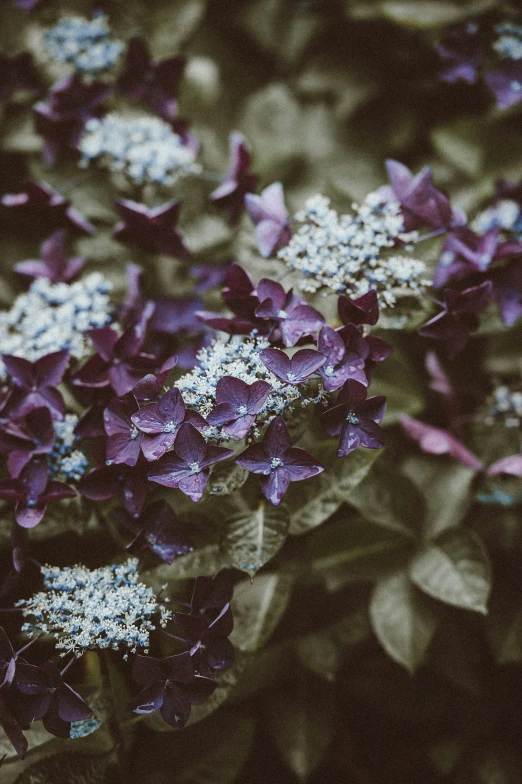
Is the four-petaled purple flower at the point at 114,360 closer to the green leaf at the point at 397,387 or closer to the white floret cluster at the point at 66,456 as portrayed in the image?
the white floret cluster at the point at 66,456

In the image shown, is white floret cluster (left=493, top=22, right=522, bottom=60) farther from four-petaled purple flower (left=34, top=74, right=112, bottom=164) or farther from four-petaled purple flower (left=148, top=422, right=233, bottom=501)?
four-petaled purple flower (left=148, top=422, right=233, bottom=501)

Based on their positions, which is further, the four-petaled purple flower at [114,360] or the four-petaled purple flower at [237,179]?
the four-petaled purple flower at [237,179]

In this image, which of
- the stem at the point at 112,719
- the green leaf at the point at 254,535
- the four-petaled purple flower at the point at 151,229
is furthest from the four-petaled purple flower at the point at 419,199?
the stem at the point at 112,719

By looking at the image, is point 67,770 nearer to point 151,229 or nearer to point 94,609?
point 94,609

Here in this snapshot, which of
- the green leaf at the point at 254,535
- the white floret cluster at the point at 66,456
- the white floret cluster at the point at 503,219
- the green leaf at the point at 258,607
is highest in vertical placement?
the white floret cluster at the point at 503,219

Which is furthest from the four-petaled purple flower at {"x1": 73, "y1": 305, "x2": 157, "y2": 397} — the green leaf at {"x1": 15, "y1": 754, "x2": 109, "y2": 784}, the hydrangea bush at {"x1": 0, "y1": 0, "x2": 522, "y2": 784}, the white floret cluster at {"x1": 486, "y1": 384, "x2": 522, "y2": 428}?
the white floret cluster at {"x1": 486, "y1": 384, "x2": 522, "y2": 428}

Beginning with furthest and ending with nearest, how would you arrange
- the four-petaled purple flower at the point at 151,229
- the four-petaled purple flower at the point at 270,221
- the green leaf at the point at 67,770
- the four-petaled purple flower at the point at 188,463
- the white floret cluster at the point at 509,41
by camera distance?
1. the white floret cluster at the point at 509,41
2. the four-petaled purple flower at the point at 151,229
3. the four-petaled purple flower at the point at 270,221
4. the green leaf at the point at 67,770
5. the four-petaled purple flower at the point at 188,463
